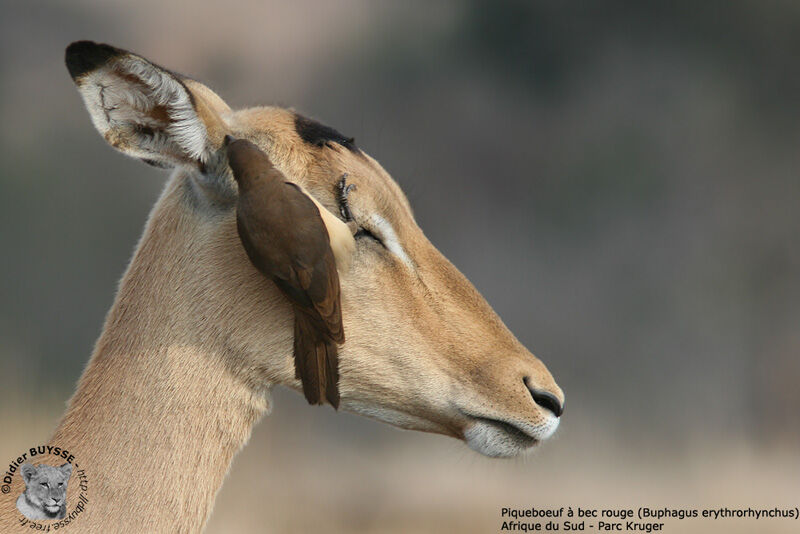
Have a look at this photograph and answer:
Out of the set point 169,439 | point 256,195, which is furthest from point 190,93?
point 169,439

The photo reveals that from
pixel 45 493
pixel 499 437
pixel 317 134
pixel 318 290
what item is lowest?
pixel 45 493

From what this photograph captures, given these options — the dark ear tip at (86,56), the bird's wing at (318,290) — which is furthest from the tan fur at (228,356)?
the dark ear tip at (86,56)

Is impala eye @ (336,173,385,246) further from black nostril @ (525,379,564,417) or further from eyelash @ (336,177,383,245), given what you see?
black nostril @ (525,379,564,417)

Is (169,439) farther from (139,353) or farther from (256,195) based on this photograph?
(256,195)

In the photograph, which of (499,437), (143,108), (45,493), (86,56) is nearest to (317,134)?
(143,108)

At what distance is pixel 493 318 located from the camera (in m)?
2.19

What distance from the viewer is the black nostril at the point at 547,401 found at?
2.09 m

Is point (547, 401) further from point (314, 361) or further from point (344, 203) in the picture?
point (344, 203)

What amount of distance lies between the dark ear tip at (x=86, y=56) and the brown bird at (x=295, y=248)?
0.31m

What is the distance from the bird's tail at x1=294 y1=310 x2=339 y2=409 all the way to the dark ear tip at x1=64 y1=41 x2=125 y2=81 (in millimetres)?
658

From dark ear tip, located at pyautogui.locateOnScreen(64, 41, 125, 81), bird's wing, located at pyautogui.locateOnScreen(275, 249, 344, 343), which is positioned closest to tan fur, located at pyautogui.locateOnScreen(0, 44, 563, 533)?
bird's wing, located at pyautogui.locateOnScreen(275, 249, 344, 343)

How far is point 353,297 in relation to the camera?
6.75 feet

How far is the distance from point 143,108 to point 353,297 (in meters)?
0.61

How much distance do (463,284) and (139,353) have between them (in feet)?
2.50
